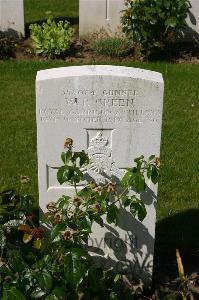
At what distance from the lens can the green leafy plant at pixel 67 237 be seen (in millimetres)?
3232

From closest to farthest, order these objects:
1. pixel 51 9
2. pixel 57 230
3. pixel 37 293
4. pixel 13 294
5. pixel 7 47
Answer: pixel 13 294, pixel 37 293, pixel 57 230, pixel 7 47, pixel 51 9

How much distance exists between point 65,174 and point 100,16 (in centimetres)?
590

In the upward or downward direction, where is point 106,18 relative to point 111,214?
upward

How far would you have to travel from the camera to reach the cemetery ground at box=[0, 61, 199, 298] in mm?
4801

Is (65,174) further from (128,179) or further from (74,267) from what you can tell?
(74,267)

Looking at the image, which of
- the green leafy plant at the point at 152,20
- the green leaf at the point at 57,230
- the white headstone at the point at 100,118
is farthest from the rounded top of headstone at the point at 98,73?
the green leafy plant at the point at 152,20

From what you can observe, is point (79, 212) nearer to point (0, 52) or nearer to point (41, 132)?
point (41, 132)

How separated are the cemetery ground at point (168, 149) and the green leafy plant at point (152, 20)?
339mm

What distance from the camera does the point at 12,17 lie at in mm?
9102

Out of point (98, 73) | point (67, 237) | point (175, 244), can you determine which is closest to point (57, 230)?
point (67, 237)

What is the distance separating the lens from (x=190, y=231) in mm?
4980

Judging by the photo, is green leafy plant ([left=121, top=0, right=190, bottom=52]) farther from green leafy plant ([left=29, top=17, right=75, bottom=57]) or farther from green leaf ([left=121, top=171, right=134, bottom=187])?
green leaf ([left=121, top=171, right=134, bottom=187])

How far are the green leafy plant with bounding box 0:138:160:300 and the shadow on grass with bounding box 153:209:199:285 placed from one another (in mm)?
461

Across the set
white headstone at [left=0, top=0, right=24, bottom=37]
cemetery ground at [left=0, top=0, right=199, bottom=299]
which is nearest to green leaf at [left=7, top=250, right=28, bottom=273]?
cemetery ground at [left=0, top=0, right=199, bottom=299]
